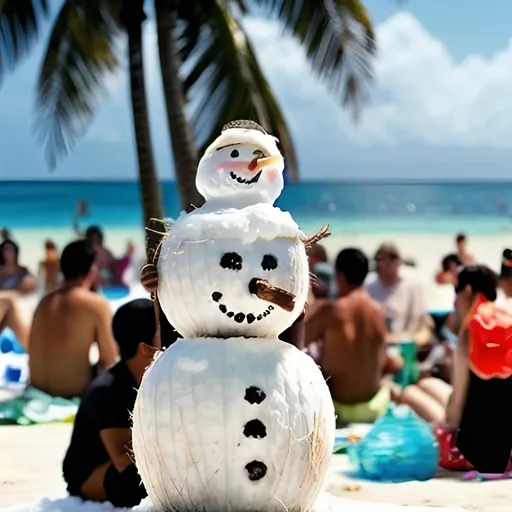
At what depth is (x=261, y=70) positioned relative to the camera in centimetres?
1212

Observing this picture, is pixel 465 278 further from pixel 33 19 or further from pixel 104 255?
pixel 104 255

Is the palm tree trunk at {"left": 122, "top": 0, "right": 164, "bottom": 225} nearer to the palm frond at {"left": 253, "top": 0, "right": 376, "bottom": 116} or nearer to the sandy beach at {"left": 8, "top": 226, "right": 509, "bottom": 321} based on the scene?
the palm frond at {"left": 253, "top": 0, "right": 376, "bottom": 116}

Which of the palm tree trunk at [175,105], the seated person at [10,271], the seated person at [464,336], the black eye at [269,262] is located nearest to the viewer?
the black eye at [269,262]

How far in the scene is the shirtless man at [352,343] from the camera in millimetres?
7543

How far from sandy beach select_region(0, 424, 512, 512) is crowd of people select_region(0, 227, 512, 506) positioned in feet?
1.78

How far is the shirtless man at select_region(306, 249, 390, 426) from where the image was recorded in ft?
24.7

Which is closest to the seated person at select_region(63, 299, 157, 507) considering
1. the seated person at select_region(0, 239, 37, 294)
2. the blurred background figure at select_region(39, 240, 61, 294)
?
the seated person at select_region(0, 239, 37, 294)

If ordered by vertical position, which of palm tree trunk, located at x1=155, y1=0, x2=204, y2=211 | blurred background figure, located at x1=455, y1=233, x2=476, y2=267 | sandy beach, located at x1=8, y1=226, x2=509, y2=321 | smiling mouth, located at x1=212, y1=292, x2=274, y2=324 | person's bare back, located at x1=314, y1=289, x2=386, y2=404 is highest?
palm tree trunk, located at x1=155, y1=0, x2=204, y2=211

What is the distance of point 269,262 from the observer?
3684 millimetres

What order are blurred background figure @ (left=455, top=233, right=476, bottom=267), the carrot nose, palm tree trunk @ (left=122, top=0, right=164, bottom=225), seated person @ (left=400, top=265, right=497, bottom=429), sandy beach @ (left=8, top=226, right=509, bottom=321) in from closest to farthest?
1. the carrot nose
2. seated person @ (left=400, top=265, right=497, bottom=429)
3. palm tree trunk @ (left=122, top=0, right=164, bottom=225)
4. blurred background figure @ (left=455, top=233, right=476, bottom=267)
5. sandy beach @ (left=8, top=226, right=509, bottom=321)

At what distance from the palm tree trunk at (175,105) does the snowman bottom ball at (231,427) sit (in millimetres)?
7160

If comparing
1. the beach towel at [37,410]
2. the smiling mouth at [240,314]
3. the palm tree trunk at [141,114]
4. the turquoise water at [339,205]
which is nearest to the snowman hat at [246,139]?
the smiling mouth at [240,314]

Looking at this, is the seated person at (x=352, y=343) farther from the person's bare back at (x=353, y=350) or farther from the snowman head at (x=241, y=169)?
the snowman head at (x=241, y=169)

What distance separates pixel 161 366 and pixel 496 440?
10.2ft
